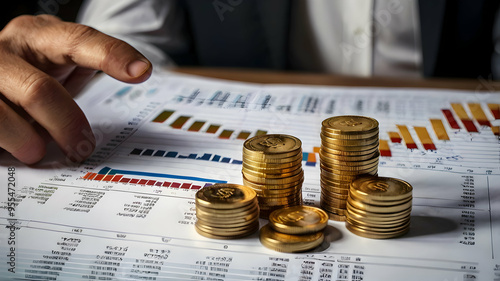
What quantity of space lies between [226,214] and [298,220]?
2.8 inches

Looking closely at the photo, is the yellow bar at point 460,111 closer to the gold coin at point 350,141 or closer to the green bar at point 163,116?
the gold coin at point 350,141

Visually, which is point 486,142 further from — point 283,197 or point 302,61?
point 302,61

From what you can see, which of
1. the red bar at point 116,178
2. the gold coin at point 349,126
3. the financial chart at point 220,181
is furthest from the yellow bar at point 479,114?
the red bar at point 116,178

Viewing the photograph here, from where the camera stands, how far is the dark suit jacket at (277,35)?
1.20 meters

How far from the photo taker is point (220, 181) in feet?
2.13

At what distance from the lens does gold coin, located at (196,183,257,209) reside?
519 mm

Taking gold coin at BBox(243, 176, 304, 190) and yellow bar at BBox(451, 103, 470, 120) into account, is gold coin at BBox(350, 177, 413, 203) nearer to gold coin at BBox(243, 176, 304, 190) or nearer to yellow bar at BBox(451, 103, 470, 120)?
gold coin at BBox(243, 176, 304, 190)

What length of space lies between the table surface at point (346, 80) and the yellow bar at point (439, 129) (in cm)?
18

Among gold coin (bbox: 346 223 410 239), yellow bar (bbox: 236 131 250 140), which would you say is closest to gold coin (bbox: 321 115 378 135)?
gold coin (bbox: 346 223 410 239)

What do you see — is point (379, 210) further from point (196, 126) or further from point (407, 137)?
point (196, 126)

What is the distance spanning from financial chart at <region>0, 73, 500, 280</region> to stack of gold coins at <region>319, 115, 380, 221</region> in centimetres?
3

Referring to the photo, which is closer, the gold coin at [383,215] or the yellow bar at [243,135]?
the gold coin at [383,215]

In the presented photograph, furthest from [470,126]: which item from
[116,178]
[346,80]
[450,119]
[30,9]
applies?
[30,9]

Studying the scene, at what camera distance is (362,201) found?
0.52 meters
